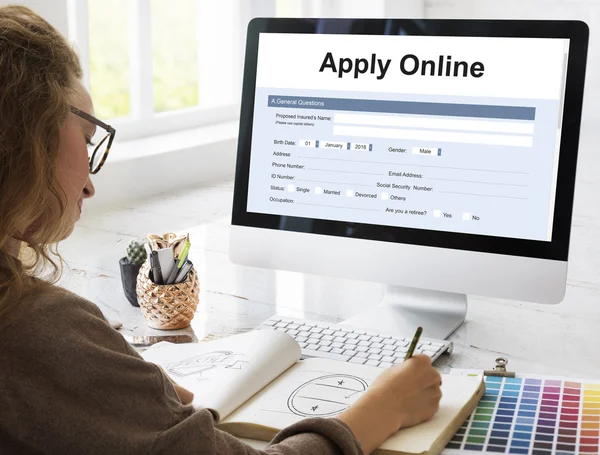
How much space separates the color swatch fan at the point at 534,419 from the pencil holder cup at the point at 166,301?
19.1 inches

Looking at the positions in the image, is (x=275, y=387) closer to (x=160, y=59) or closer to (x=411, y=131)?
(x=411, y=131)

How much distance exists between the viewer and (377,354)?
4.10 feet

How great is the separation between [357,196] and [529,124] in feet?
0.92

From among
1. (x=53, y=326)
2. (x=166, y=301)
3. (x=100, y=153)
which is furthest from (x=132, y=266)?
(x=53, y=326)

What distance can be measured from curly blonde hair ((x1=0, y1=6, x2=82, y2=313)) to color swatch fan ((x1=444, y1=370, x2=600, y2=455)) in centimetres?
49

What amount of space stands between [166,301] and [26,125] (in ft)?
2.09

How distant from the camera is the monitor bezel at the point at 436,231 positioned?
127 cm

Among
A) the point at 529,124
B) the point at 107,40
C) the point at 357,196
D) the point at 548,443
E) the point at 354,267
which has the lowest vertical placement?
the point at 548,443

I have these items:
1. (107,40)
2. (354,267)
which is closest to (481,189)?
(354,267)

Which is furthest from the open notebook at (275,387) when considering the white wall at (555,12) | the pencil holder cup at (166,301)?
the white wall at (555,12)

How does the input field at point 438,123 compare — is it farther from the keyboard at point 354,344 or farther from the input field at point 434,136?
the keyboard at point 354,344

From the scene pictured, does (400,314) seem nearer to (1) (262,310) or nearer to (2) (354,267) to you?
(2) (354,267)

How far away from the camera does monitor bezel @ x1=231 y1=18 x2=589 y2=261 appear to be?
1.27 metres

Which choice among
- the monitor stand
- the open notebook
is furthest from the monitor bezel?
the open notebook
